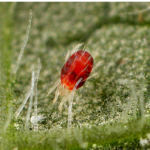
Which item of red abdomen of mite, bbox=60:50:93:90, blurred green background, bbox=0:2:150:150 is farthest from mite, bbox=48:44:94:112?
blurred green background, bbox=0:2:150:150

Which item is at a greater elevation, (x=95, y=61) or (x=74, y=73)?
(x=95, y=61)

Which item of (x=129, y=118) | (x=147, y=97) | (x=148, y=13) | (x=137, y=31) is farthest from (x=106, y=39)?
(x=129, y=118)

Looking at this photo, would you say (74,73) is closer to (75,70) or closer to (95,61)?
(75,70)

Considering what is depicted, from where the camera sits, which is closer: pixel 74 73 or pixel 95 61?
pixel 74 73

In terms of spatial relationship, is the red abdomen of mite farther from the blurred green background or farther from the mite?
the blurred green background

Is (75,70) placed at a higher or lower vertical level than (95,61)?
lower

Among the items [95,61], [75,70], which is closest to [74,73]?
[75,70]
